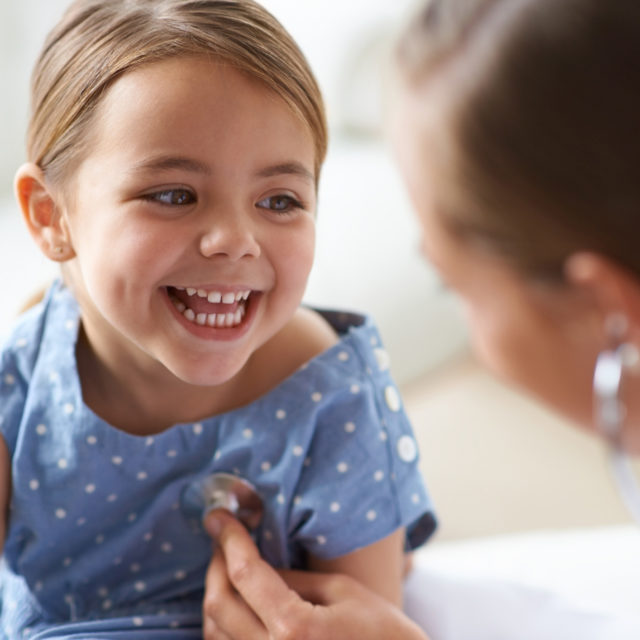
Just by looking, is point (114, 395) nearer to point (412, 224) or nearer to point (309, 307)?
point (309, 307)

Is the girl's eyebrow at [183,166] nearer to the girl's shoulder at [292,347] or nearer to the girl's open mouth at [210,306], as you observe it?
the girl's open mouth at [210,306]

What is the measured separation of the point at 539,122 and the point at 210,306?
40cm

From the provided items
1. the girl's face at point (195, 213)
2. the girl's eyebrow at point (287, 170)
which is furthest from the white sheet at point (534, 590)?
the girl's eyebrow at point (287, 170)

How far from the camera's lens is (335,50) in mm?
2223

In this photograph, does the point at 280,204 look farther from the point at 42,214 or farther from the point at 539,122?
the point at 539,122

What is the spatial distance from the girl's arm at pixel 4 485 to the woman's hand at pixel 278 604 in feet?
0.68

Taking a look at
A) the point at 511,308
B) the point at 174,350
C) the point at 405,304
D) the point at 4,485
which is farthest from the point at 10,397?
the point at 405,304

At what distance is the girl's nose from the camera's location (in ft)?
2.68

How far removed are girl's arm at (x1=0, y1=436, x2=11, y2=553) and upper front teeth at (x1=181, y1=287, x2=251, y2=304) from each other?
0.85ft

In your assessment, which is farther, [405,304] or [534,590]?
[405,304]

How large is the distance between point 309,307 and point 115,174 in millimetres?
310

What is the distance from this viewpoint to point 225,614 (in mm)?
899

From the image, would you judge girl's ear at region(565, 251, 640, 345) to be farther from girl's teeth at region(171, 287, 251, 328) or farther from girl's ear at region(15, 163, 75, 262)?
girl's ear at region(15, 163, 75, 262)

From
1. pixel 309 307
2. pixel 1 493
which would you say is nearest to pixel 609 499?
pixel 309 307
